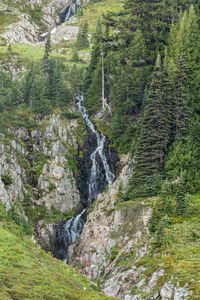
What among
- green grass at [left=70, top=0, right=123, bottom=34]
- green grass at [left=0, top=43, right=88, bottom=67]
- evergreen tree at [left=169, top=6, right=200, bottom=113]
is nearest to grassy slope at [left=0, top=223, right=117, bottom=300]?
evergreen tree at [left=169, top=6, right=200, bottom=113]

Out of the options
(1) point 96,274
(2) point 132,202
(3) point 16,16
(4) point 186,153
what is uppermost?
(3) point 16,16

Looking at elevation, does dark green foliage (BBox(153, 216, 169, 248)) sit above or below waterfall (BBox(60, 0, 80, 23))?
below

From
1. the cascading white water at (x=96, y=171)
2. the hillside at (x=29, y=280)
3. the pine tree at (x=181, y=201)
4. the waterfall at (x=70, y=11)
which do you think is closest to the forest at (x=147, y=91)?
the pine tree at (x=181, y=201)

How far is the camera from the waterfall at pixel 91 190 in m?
38.5

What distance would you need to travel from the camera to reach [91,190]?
43.8 meters

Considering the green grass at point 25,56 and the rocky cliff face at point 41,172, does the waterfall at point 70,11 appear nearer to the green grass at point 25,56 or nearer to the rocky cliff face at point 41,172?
the green grass at point 25,56

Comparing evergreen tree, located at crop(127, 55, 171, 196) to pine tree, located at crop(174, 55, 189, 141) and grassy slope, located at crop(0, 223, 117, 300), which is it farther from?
grassy slope, located at crop(0, 223, 117, 300)

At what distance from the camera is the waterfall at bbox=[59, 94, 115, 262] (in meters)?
38.5

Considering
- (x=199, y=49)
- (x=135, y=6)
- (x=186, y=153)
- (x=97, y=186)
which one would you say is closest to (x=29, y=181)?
(x=97, y=186)

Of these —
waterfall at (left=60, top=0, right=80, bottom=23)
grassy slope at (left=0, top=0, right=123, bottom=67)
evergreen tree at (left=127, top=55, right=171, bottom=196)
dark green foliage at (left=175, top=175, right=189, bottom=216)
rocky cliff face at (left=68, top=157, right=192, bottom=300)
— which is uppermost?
waterfall at (left=60, top=0, right=80, bottom=23)

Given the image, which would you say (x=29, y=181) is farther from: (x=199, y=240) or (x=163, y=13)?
(x=163, y=13)

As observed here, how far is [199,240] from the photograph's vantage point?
22797 mm

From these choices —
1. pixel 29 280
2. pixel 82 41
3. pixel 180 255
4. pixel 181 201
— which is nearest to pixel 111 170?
pixel 181 201

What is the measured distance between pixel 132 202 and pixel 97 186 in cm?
1162
